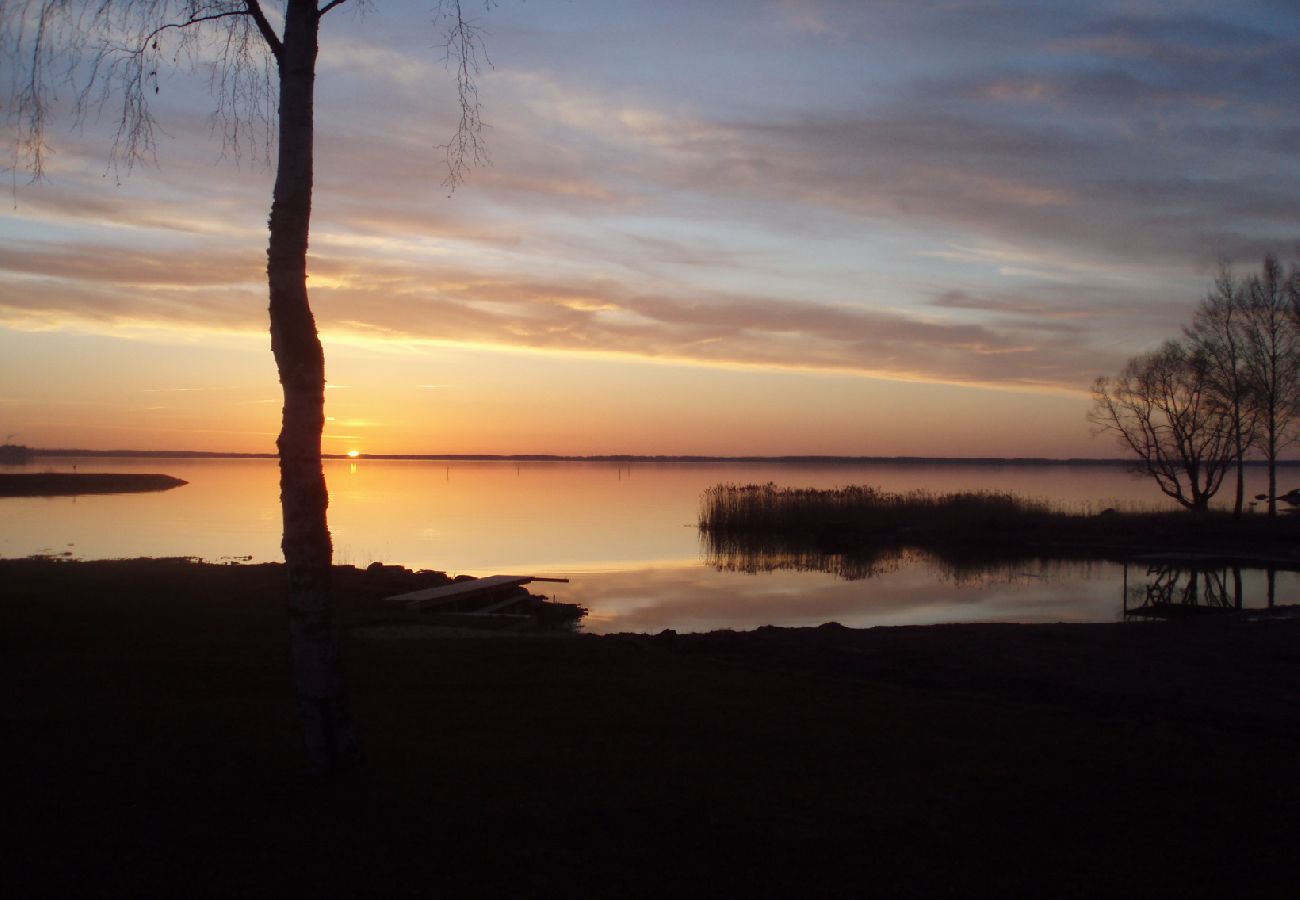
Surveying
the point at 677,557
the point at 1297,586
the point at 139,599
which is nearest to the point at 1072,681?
the point at 139,599

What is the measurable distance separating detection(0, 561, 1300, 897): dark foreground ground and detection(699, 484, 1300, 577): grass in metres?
21.5

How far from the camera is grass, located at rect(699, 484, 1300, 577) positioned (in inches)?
1385

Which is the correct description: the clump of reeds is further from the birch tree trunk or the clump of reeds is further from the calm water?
the birch tree trunk

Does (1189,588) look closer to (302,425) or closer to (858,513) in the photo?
(858,513)

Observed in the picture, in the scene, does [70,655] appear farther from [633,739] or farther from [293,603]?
[633,739]

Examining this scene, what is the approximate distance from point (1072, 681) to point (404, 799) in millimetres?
7599

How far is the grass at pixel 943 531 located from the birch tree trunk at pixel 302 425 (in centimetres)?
2588

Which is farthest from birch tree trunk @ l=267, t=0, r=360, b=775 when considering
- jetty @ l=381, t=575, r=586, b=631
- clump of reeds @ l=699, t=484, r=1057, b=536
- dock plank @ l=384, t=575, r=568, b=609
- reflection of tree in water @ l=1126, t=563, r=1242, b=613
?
clump of reeds @ l=699, t=484, r=1057, b=536

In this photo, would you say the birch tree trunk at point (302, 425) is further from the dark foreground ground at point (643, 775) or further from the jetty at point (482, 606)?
the jetty at point (482, 606)

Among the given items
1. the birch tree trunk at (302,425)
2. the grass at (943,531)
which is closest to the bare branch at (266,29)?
the birch tree trunk at (302,425)

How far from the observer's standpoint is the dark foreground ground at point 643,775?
4887 mm

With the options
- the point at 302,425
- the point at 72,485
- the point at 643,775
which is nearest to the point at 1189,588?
the point at 643,775

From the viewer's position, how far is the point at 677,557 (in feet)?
115

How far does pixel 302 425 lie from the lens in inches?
238
